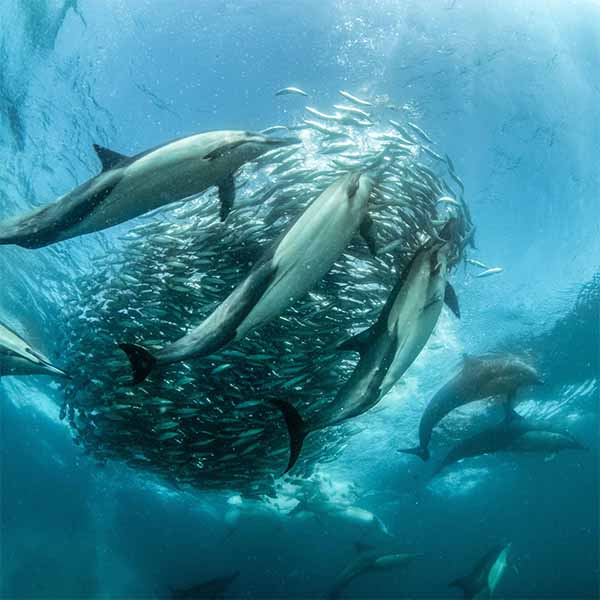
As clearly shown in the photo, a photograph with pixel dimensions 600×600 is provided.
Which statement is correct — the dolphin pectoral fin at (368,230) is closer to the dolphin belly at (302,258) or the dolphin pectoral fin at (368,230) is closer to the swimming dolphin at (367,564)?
the dolphin belly at (302,258)

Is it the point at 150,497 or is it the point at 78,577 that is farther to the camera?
the point at 78,577

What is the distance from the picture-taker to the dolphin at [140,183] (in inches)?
118

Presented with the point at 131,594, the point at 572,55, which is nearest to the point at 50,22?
the point at 572,55

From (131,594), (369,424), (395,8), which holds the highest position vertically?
(395,8)

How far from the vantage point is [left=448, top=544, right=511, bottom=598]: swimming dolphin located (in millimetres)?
13883

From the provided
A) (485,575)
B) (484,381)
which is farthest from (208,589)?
(484,381)

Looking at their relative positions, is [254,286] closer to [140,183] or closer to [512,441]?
[140,183]

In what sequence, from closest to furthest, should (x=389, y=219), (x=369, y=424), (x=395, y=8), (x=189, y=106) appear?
(x=389, y=219) → (x=395, y=8) → (x=189, y=106) → (x=369, y=424)

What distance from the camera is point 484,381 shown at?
1421 centimetres

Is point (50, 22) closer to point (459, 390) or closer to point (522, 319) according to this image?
point (459, 390)

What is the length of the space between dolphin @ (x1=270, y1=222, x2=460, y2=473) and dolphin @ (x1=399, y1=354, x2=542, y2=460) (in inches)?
340

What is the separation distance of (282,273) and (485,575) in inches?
614

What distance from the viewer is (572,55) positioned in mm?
9258

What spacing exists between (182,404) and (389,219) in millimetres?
5710
